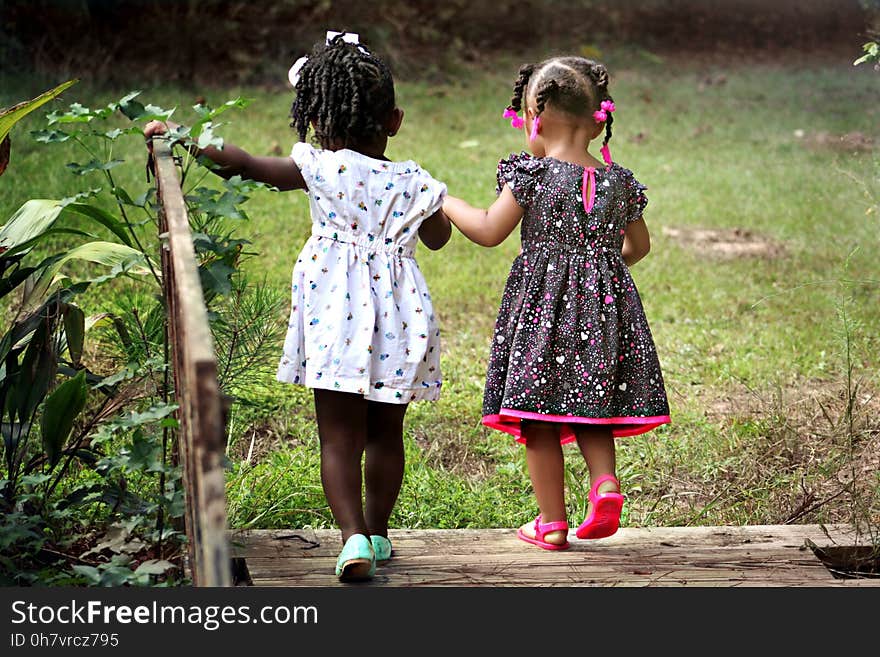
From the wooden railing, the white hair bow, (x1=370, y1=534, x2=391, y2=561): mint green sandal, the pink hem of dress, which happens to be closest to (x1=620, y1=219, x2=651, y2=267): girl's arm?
the pink hem of dress

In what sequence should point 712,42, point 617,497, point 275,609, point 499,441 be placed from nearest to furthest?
point 275,609 < point 617,497 < point 499,441 < point 712,42

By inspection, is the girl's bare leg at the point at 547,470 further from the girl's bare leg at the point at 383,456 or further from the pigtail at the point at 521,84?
the pigtail at the point at 521,84

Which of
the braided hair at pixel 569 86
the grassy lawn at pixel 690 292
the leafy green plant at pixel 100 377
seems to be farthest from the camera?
the grassy lawn at pixel 690 292

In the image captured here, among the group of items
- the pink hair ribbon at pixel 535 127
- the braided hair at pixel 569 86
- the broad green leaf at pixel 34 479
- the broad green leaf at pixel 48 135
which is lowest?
the broad green leaf at pixel 34 479

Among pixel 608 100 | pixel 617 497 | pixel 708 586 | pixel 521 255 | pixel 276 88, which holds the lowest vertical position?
pixel 708 586

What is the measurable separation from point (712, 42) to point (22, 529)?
11037 millimetres

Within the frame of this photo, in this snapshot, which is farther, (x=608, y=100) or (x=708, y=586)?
(x=608, y=100)

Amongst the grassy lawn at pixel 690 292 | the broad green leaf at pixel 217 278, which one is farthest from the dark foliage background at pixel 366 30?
the broad green leaf at pixel 217 278

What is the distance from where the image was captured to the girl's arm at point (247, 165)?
2.83 metres

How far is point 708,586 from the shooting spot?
307cm

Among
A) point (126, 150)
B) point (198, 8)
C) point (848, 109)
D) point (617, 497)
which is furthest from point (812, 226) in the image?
point (198, 8)

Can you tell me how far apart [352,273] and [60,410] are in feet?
2.60

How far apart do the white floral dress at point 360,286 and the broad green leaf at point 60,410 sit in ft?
1.65

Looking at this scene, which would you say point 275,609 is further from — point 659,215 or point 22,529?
point 659,215
